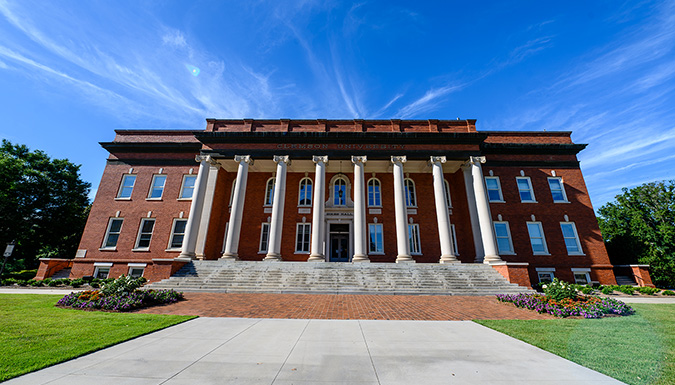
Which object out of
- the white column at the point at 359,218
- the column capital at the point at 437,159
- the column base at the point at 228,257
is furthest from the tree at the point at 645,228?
the column base at the point at 228,257

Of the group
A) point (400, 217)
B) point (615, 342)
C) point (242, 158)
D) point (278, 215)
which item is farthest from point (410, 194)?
point (615, 342)

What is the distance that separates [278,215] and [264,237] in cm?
514

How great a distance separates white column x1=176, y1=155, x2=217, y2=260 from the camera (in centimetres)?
1677

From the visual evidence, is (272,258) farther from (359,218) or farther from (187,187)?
(187,187)

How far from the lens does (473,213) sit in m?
19.3

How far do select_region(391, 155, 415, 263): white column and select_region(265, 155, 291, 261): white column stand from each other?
801 cm

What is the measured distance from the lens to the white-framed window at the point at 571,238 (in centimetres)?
1922

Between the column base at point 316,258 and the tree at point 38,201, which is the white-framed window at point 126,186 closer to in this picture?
the tree at point 38,201

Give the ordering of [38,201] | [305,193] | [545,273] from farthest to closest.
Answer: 1. [38,201]
2. [305,193]
3. [545,273]

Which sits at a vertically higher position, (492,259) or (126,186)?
(126,186)

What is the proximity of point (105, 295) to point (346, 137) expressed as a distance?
52.6 ft

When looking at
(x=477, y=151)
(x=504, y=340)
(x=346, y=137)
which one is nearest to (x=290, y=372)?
(x=504, y=340)

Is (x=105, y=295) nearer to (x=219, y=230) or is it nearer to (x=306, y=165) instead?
(x=219, y=230)

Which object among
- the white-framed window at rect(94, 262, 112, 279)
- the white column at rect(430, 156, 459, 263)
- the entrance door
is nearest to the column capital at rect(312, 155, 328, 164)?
the entrance door
